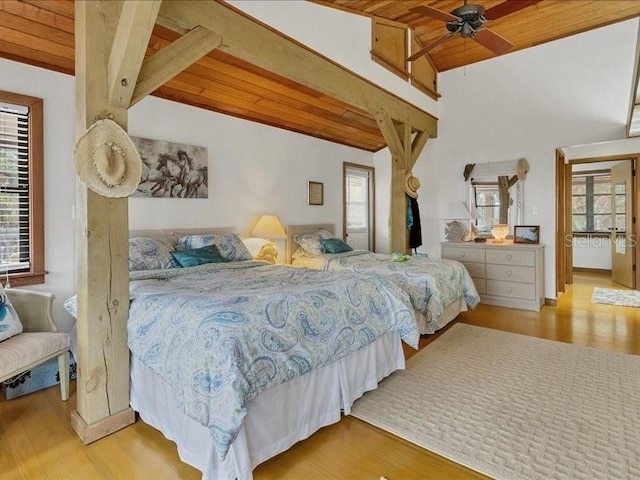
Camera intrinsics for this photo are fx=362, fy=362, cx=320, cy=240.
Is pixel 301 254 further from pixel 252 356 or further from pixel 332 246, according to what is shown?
pixel 252 356

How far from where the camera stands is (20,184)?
273cm

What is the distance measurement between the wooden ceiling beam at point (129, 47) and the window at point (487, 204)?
4.76 meters

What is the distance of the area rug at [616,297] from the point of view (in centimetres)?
481

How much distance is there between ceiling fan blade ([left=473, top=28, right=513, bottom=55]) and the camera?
9.76ft

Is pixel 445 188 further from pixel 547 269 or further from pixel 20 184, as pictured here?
pixel 20 184

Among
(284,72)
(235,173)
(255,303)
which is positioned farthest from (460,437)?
(235,173)

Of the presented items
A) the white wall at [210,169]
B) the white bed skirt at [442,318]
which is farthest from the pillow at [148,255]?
the white bed skirt at [442,318]

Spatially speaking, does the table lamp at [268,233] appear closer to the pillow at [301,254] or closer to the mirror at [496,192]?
the pillow at [301,254]

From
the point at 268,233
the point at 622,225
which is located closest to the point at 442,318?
the point at 268,233

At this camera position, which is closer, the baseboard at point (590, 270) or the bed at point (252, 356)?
the bed at point (252, 356)

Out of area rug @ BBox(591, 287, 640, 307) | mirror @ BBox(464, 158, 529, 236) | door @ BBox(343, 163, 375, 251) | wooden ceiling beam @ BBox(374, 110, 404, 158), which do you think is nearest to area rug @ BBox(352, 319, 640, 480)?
area rug @ BBox(591, 287, 640, 307)

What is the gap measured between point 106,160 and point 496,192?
495cm

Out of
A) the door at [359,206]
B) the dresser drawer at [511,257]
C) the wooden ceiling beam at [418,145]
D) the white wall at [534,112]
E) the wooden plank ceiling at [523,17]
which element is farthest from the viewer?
the door at [359,206]

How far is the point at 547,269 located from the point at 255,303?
177 inches
